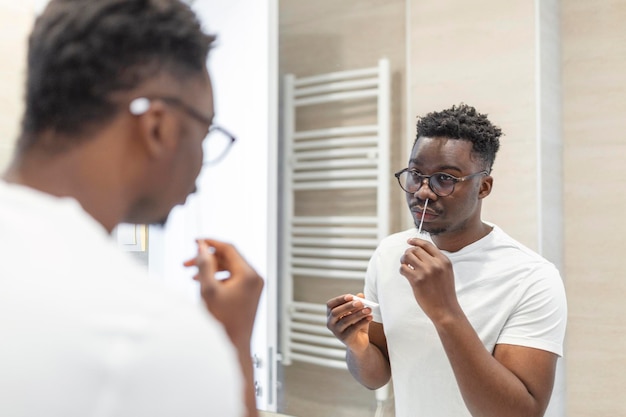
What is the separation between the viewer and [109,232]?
51cm

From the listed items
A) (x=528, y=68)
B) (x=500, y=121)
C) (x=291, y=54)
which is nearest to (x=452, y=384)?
(x=500, y=121)

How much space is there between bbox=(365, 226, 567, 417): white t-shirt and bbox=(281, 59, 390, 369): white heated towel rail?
0.55 meters

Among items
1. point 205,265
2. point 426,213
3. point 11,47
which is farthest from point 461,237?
point 11,47

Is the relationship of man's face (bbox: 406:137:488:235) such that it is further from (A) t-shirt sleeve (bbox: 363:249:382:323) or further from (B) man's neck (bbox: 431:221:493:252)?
(A) t-shirt sleeve (bbox: 363:249:382:323)

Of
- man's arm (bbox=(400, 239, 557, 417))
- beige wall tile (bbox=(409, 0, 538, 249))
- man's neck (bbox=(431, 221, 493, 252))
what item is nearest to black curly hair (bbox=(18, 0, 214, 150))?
man's arm (bbox=(400, 239, 557, 417))

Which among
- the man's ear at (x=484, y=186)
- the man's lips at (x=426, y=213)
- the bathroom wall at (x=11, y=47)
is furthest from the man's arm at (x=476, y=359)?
the bathroom wall at (x=11, y=47)

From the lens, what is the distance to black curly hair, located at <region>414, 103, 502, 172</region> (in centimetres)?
112

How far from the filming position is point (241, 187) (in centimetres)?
156

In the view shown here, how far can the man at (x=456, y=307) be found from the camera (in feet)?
3.17

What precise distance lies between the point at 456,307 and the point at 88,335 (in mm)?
729

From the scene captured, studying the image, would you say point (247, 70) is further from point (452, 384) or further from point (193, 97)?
point (193, 97)

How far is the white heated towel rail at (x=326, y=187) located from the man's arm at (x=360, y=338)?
0.49 m

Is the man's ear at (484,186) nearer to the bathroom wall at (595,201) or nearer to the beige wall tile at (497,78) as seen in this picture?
the beige wall tile at (497,78)

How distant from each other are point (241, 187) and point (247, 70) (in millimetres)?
308
